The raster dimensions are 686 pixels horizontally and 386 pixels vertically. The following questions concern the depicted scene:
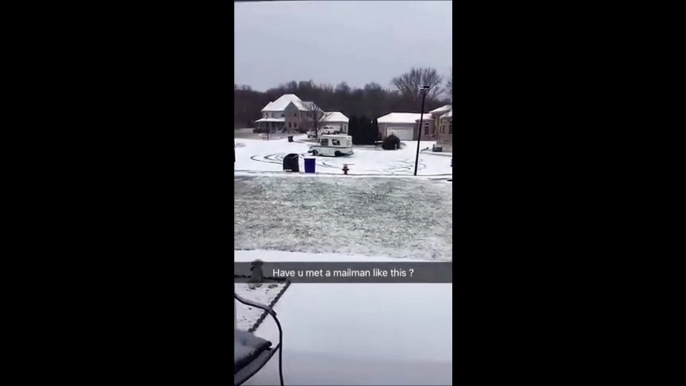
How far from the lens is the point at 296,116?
292 centimetres

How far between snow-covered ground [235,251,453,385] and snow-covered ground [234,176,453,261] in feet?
0.29

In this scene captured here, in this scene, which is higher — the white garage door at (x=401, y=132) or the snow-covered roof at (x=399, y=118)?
the snow-covered roof at (x=399, y=118)

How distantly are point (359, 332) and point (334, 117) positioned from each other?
3.92 ft

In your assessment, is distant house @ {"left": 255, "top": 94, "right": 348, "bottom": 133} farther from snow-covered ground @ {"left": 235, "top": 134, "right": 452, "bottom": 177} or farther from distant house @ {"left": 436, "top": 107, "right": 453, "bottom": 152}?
distant house @ {"left": 436, "top": 107, "right": 453, "bottom": 152}

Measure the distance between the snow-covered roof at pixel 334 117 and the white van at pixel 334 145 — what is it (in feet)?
0.30

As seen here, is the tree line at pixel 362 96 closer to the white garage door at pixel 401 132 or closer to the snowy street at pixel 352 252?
the white garage door at pixel 401 132

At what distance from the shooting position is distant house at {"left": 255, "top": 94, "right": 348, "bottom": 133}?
2854 millimetres

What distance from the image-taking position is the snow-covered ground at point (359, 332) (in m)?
1.99

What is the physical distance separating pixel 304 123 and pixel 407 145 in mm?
598

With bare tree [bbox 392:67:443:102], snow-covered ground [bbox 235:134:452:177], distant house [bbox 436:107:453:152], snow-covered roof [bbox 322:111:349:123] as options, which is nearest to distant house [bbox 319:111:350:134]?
snow-covered roof [bbox 322:111:349:123]
